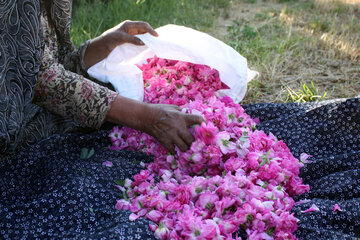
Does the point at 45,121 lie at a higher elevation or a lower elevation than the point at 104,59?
lower

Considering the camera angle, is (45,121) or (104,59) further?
(104,59)

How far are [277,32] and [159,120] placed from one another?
262 cm

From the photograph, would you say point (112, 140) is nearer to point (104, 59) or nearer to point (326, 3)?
point (104, 59)

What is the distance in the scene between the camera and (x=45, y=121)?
6.47 feet

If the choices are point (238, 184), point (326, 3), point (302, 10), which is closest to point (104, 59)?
point (238, 184)

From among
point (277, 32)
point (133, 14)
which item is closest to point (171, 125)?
point (133, 14)

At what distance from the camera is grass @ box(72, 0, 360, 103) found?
2973 mm

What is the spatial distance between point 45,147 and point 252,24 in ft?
10.0

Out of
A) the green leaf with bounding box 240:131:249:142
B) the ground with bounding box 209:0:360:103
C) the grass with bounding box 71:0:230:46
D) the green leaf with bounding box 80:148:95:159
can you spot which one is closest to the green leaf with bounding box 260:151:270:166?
the green leaf with bounding box 240:131:249:142

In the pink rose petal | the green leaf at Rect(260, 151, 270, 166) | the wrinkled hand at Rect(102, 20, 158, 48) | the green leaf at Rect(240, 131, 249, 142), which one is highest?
the wrinkled hand at Rect(102, 20, 158, 48)

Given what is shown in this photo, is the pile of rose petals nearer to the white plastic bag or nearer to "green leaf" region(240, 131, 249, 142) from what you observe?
"green leaf" region(240, 131, 249, 142)

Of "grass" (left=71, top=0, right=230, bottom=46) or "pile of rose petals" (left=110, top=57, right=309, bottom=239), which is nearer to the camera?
"pile of rose petals" (left=110, top=57, right=309, bottom=239)

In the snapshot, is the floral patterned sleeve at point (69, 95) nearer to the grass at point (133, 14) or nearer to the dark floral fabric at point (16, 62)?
the dark floral fabric at point (16, 62)

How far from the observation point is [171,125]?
5.62 ft
